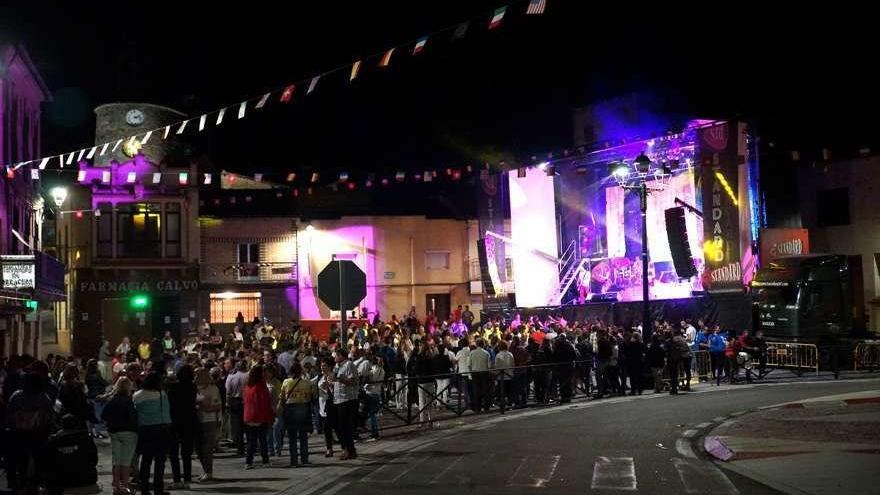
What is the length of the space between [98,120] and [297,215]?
1310cm

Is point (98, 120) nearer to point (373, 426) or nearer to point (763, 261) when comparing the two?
point (763, 261)

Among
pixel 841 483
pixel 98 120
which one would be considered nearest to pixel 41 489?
pixel 841 483

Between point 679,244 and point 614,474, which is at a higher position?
point 679,244

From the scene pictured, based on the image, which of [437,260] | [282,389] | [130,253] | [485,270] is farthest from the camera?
[437,260]

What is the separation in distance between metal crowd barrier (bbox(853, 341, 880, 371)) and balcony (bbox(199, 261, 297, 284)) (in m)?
27.7

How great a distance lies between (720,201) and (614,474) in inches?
975

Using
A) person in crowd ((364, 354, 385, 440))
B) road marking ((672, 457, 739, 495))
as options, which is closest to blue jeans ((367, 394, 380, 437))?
person in crowd ((364, 354, 385, 440))

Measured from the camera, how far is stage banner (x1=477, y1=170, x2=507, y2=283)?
4459cm

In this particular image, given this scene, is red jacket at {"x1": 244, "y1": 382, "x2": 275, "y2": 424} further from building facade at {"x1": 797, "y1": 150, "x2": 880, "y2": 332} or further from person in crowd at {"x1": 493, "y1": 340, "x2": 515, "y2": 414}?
building facade at {"x1": 797, "y1": 150, "x2": 880, "y2": 332}

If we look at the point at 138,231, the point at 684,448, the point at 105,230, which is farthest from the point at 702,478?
the point at 105,230

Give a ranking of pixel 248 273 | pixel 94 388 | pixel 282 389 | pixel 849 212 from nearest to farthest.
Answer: pixel 282 389 → pixel 94 388 → pixel 849 212 → pixel 248 273

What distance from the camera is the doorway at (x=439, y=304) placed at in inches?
1973

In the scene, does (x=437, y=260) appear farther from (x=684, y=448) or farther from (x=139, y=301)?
(x=684, y=448)

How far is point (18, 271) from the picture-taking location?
75.9 feet
